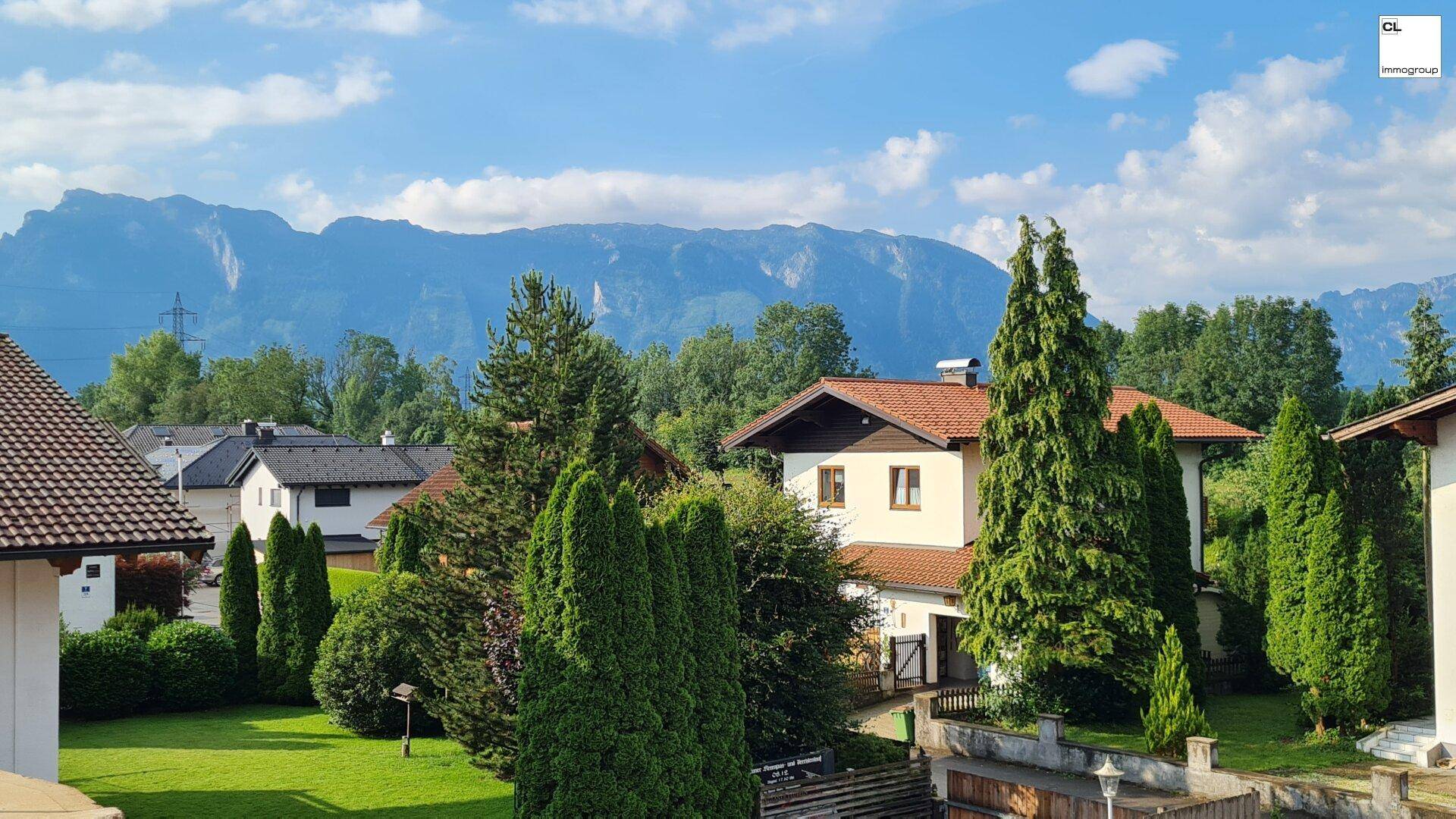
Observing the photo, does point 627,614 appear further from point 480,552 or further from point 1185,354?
point 1185,354

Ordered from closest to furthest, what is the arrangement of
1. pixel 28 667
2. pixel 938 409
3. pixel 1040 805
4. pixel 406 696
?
pixel 28 667 < pixel 1040 805 < pixel 406 696 < pixel 938 409

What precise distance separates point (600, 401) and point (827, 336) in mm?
82322

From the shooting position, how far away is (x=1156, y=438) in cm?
2470

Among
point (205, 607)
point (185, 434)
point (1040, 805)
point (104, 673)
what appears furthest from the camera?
point (185, 434)

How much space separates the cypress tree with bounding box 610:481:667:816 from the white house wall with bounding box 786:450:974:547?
1329 centimetres

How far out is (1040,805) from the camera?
15484mm

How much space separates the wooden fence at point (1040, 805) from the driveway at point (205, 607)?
31562mm

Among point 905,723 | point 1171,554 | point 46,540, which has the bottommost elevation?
point 905,723

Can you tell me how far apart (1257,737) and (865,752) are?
890 centimetres

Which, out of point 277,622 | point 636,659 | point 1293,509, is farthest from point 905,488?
point 636,659

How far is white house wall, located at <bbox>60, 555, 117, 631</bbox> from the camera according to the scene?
35.5 m

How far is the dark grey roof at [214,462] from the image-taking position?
68.0m

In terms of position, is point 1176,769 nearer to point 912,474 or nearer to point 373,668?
point 912,474

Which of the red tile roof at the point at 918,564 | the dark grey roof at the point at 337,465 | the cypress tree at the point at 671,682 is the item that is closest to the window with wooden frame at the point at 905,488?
the red tile roof at the point at 918,564
